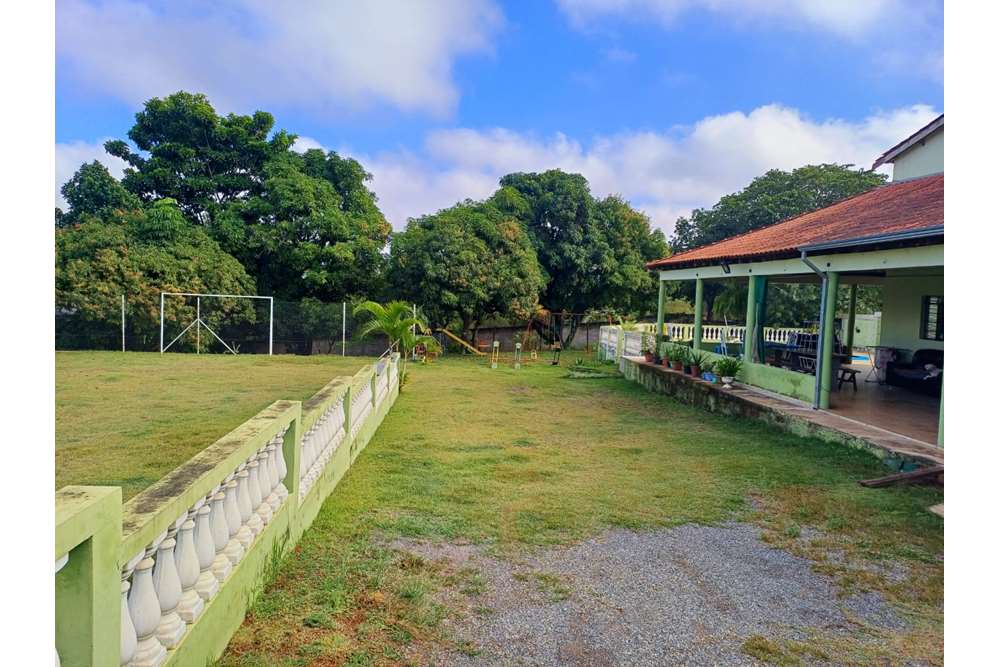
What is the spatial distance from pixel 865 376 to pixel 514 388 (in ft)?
23.4

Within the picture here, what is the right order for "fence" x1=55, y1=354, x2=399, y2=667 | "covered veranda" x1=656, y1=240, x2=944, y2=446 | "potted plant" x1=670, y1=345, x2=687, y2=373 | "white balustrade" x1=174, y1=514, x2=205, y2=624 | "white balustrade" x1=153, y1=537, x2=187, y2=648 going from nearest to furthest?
1. "fence" x1=55, y1=354, x2=399, y2=667
2. "white balustrade" x1=153, y1=537, x2=187, y2=648
3. "white balustrade" x1=174, y1=514, x2=205, y2=624
4. "covered veranda" x1=656, y1=240, x2=944, y2=446
5. "potted plant" x1=670, y1=345, x2=687, y2=373

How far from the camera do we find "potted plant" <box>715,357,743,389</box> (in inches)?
403

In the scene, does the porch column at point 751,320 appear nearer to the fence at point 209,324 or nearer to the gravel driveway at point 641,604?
the gravel driveway at point 641,604

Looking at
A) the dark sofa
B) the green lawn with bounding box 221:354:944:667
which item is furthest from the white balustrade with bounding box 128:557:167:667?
the dark sofa

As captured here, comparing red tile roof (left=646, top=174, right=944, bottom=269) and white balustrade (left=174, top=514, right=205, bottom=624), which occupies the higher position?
red tile roof (left=646, top=174, right=944, bottom=269)

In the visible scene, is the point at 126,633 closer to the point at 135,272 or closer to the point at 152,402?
the point at 152,402

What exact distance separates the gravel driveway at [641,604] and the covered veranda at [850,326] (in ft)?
12.3

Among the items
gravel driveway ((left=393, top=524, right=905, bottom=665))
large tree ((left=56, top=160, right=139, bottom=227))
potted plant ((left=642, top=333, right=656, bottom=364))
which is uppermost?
large tree ((left=56, top=160, right=139, bottom=227))

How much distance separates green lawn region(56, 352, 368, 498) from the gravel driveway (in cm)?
335

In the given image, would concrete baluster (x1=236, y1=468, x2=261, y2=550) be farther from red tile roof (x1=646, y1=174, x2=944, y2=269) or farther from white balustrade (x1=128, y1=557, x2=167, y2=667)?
red tile roof (x1=646, y1=174, x2=944, y2=269)

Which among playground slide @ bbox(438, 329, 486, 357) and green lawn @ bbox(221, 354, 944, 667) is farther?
playground slide @ bbox(438, 329, 486, 357)

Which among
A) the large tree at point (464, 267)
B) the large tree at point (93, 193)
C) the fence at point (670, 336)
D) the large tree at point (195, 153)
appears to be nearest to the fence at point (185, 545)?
the fence at point (670, 336)

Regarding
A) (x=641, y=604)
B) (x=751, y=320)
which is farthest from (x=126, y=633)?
(x=751, y=320)

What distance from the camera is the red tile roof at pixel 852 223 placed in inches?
300
